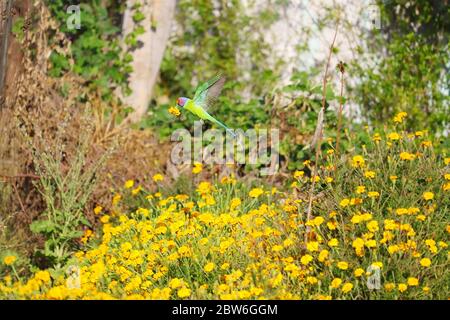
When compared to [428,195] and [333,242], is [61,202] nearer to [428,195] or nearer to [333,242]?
[333,242]

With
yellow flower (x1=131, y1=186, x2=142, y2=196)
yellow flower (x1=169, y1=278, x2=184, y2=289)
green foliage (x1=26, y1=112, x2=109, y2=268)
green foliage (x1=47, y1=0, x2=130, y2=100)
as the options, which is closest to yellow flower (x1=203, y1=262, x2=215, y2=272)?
yellow flower (x1=169, y1=278, x2=184, y2=289)

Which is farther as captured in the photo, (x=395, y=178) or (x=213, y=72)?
(x=213, y=72)

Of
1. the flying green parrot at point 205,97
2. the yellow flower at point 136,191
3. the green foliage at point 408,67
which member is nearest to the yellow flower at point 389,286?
the flying green parrot at point 205,97

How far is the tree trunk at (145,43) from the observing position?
27.6 feet

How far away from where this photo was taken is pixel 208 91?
5.08 meters

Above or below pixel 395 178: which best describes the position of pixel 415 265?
below

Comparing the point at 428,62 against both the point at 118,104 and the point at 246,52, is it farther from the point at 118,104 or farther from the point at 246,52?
the point at 118,104

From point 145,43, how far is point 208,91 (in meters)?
3.50

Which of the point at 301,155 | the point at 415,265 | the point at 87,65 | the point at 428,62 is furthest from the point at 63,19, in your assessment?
the point at 415,265

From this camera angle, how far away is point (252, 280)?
14.3ft

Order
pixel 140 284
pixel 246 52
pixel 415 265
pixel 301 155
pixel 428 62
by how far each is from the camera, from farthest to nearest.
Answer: pixel 246 52 → pixel 428 62 → pixel 301 155 → pixel 140 284 → pixel 415 265

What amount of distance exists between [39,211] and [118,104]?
2078 millimetres

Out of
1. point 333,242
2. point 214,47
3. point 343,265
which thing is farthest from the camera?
point 214,47

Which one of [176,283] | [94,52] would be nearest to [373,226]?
[176,283]
